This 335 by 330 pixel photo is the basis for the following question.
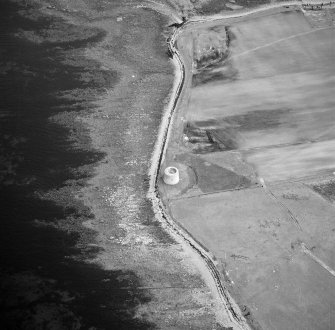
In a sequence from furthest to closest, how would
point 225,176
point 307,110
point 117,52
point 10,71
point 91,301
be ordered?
point 117,52 < point 10,71 < point 307,110 < point 225,176 < point 91,301

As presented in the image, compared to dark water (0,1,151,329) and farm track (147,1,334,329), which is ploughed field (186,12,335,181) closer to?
farm track (147,1,334,329)

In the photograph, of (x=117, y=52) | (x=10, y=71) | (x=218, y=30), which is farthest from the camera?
(x=218, y=30)

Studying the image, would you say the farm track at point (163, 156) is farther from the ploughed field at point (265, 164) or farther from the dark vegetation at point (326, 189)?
the dark vegetation at point (326, 189)

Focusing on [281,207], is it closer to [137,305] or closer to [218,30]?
[137,305]

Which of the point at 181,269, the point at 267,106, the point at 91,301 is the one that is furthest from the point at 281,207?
the point at 91,301

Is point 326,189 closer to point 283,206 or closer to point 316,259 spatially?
point 283,206

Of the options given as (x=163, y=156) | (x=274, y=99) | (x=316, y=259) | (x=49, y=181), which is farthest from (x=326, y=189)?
(x=49, y=181)

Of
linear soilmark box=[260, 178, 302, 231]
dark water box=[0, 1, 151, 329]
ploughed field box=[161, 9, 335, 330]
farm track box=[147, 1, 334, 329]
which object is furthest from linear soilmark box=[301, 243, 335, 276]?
dark water box=[0, 1, 151, 329]
